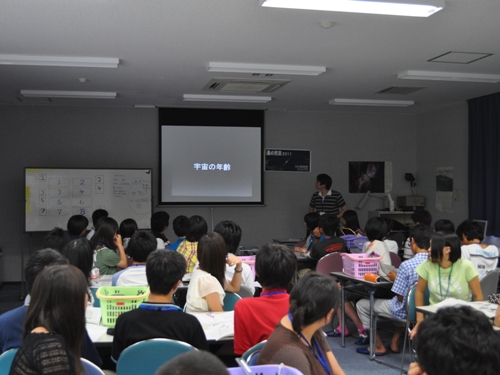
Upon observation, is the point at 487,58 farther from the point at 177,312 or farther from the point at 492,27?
the point at 177,312

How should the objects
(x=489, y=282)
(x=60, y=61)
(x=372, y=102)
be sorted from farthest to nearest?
(x=372, y=102), (x=60, y=61), (x=489, y=282)

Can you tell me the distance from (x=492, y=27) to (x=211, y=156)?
4.98 m

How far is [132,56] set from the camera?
16.9ft

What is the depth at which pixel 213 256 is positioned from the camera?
3.48 metres

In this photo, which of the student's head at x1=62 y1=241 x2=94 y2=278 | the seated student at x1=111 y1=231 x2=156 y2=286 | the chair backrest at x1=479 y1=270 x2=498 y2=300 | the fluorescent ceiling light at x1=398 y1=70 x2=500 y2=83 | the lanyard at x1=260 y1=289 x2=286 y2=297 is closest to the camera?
the lanyard at x1=260 y1=289 x2=286 y2=297

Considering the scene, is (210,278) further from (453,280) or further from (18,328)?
(453,280)

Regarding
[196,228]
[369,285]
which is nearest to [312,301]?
[369,285]

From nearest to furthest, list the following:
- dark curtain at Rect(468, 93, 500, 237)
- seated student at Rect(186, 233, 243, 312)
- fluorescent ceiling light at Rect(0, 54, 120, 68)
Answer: seated student at Rect(186, 233, 243, 312), fluorescent ceiling light at Rect(0, 54, 120, 68), dark curtain at Rect(468, 93, 500, 237)

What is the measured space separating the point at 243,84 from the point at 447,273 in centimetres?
349

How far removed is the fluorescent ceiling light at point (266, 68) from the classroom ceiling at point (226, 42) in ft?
0.37

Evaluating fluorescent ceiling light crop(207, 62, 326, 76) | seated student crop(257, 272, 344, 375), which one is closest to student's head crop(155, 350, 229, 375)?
seated student crop(257, 272, 344, 375)

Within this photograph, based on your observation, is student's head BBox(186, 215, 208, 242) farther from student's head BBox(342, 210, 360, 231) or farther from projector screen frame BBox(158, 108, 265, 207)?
projector screen frame BBox(158, 108, 265, 207)

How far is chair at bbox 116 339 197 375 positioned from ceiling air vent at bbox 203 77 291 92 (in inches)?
169

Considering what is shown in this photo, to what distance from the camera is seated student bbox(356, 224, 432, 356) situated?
4.20 meters
